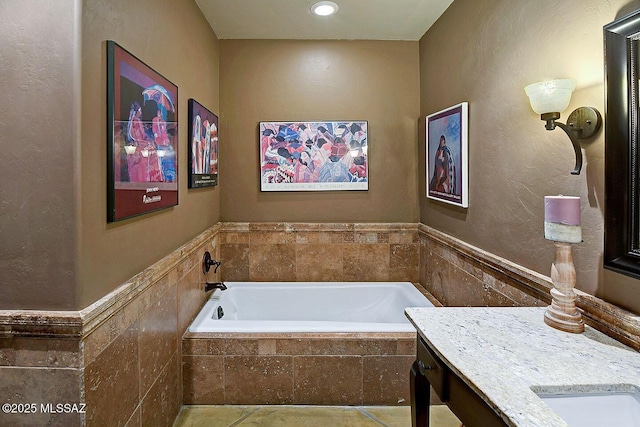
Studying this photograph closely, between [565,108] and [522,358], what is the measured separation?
0.95 m

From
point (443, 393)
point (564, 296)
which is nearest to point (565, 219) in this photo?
point (564, 296)

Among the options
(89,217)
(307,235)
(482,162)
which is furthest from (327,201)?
(89,217)

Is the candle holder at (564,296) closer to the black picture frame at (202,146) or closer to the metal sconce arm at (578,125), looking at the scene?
the metal sconce arm at (578,125)

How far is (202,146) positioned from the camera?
2.60 metres

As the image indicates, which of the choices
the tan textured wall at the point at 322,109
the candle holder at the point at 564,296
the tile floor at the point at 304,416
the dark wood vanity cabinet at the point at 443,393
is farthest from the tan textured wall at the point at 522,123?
the tile floor at the point at 304,416

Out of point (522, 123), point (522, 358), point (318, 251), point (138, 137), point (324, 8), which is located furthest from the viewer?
point (318, 251)

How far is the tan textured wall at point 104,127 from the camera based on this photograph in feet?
4.09

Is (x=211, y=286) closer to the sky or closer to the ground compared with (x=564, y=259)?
closer to the ground

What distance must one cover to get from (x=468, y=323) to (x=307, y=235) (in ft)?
6.63

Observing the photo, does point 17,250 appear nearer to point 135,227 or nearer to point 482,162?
point 135,227

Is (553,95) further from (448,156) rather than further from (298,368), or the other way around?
(298,368)

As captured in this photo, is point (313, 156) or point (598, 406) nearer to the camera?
point (598, 406)

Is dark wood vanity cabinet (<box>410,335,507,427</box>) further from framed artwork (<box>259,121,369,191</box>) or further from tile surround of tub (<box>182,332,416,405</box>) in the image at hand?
framed artwork (<box>259,121,369,191</box>)

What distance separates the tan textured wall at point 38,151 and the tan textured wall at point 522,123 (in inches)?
69.5
